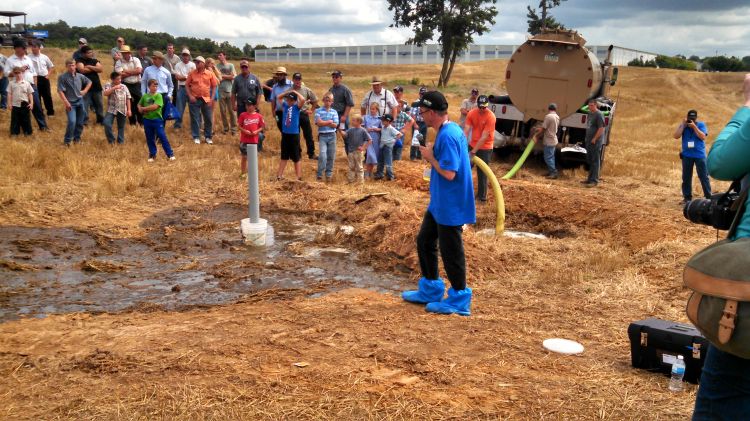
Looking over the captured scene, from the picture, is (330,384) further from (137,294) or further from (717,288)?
(137,294)

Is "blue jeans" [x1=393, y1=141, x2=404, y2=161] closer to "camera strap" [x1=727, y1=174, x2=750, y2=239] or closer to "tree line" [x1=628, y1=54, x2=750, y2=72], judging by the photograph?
"camera strap" [x1=727, y1=174, x2=750, y2=239]

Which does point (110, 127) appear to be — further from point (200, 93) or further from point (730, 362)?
point (730, 362)

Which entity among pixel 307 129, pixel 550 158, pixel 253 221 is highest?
pixel 307 129

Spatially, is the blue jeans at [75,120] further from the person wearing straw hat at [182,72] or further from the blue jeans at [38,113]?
the person wearing straw hat at [182,72]

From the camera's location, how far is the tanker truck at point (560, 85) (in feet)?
49.3

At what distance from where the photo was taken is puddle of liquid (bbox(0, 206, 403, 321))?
6.32m

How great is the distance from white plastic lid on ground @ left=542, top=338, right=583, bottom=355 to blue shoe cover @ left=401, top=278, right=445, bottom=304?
3.85ft

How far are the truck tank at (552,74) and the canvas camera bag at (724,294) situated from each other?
13.0 m

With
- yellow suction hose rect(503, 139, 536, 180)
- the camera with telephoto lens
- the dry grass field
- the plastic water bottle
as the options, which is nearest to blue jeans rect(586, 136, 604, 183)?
the dry grass field

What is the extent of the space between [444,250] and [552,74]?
10.6 meters

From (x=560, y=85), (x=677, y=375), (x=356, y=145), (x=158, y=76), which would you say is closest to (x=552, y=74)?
(x=560, y=85)

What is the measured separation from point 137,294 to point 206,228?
106 inches

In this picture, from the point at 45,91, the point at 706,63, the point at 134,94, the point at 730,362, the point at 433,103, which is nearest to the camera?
the point at 730,362

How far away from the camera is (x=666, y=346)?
467 centimetres
